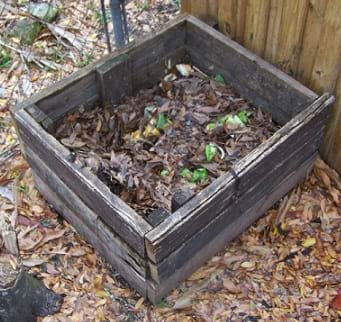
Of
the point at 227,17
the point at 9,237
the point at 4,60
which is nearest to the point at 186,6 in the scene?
the point at 227,17

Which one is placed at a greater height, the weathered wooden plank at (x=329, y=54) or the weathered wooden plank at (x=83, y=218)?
the weathered wooden plank at (x=329, y=54)

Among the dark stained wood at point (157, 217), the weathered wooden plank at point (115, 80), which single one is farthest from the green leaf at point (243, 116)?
the dark stained wood at point (157, 217)

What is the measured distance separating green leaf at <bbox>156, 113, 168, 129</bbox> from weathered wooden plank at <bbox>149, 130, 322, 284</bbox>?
2.65 ft

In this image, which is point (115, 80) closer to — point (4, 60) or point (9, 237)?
point (9, 237)

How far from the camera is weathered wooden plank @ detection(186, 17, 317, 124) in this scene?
137 inches

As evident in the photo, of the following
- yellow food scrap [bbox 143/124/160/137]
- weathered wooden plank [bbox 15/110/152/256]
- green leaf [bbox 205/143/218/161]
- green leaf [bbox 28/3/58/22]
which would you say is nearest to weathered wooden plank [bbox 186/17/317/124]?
green leaf [bbox 205/143/218/161]

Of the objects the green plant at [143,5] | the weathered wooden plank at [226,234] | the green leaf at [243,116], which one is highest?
the green leaf at [243,116]

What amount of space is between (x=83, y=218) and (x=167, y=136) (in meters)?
0.76

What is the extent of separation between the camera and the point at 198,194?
294cm

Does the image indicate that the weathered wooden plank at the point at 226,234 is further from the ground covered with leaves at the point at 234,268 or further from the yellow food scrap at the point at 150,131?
the yellow food scrap at the point at 150,131

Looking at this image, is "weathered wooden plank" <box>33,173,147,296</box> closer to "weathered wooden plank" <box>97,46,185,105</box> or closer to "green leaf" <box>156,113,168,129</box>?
"weathered wooden plank" <box>97,46,185,105</box>

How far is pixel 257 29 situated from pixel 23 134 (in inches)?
61.7

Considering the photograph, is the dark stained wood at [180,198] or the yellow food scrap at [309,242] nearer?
the dark stained wood at [180,198]

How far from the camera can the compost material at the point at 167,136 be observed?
3.39 metres
